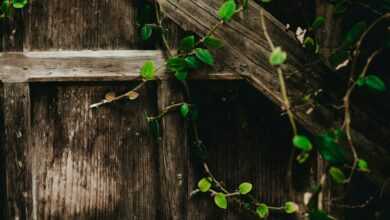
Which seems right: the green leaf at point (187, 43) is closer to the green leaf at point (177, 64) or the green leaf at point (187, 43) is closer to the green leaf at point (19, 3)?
the green leaf at point (177, 64)

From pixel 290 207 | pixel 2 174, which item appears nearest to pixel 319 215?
pixel 290 207

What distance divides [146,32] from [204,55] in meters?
0.20

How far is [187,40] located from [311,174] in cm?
61

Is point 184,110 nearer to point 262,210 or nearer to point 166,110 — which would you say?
point 166,110

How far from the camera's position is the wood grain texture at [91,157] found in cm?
147

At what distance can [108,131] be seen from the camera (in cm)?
149

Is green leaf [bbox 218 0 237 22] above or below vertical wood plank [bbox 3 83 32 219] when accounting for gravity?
above

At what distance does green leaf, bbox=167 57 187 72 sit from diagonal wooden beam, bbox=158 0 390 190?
95mm

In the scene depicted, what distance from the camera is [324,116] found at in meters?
1.35

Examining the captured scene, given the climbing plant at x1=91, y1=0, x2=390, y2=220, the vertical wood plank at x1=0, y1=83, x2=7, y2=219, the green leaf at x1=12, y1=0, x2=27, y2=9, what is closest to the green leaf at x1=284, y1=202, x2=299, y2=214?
the climbing plant at x1=91, y1=0, x2=390, y2=220

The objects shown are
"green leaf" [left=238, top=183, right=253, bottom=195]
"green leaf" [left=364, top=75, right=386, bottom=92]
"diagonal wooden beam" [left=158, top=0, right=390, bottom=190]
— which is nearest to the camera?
"green leaf" [left=364, top=75, right=386, bottom=92]

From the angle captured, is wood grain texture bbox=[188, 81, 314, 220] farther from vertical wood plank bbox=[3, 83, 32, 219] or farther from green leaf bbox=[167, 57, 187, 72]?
vertical wood plank bbox=[3, 83, 32, 219]

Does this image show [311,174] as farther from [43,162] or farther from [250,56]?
[43,162]

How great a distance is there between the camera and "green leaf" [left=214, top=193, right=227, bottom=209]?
4.71 ft
